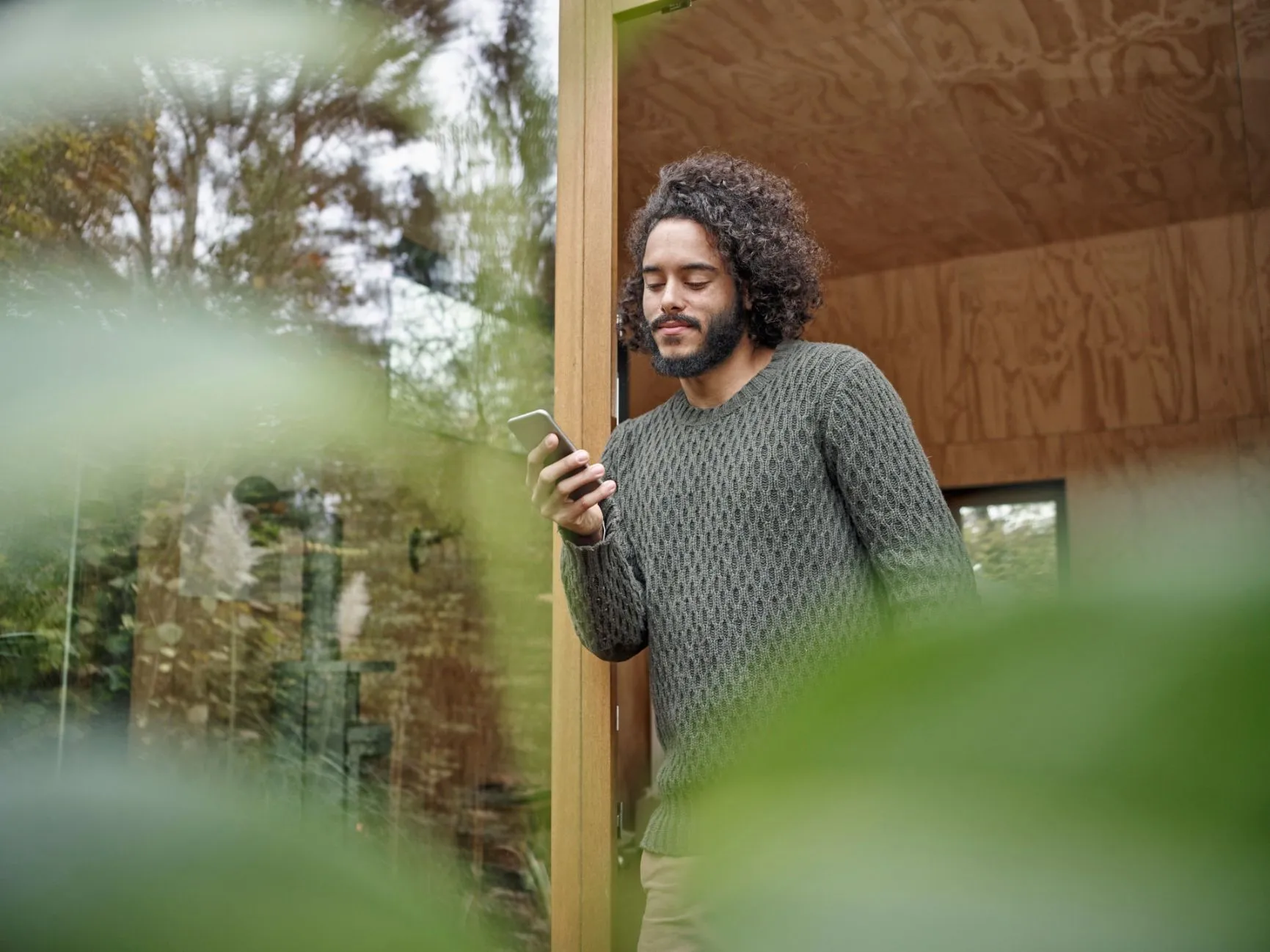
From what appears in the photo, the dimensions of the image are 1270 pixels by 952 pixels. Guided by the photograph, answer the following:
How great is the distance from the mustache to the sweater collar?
104mm

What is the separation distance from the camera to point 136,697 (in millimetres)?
1686

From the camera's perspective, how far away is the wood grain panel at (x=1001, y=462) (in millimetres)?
4496

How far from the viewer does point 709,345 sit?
5.04 feet

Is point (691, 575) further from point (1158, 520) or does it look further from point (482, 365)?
point (1158, 520)

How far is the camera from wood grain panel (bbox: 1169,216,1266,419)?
157 inches

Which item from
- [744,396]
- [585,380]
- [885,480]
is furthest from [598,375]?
[885,480]

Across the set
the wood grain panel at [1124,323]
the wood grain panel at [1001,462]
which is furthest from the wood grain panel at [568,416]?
the wood grain panel at [1001,462]

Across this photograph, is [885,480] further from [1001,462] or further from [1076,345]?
[1001,462]

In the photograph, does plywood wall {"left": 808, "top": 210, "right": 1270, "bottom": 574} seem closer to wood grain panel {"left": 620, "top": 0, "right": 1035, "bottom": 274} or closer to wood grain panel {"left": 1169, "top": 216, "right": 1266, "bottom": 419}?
wood grain panel {"left": 1169, "top": 216, "right": 1266, "bottom": 419}

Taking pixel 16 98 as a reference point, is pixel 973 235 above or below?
above

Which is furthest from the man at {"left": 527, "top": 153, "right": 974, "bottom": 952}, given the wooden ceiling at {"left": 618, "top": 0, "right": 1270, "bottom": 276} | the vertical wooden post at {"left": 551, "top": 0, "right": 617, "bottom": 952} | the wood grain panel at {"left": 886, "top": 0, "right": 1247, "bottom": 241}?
the wood grain panel at {"left": 886, "top": 0, "right": 1247, "bottom": 241}

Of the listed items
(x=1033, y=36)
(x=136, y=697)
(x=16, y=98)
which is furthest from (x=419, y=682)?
(x=1033, y=36)

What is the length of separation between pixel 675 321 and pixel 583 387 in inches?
9.0

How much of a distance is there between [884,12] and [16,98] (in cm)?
237
